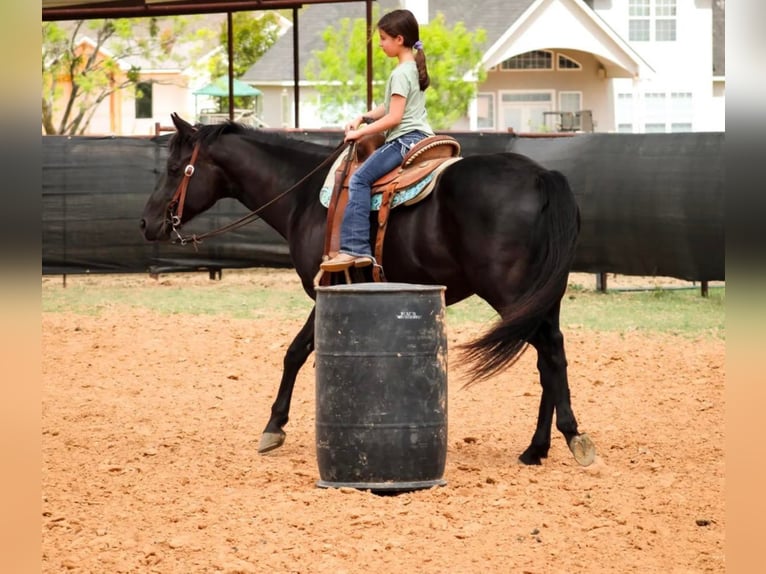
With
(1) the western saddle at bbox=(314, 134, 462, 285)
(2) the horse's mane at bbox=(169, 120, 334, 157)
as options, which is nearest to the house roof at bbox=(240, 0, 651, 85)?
(2) the horse's mane at bbox=(169, 120, 334, 157)

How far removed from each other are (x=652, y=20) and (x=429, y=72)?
12064 millimetres

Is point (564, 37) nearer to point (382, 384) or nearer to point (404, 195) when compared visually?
point (404, 195)

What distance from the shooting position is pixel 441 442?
596 cm

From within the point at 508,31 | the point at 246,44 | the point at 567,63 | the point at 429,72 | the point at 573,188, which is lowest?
the point at 573,188

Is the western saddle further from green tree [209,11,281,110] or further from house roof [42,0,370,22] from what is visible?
green tree [209,11,281,110]

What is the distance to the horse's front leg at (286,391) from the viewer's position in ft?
24.0

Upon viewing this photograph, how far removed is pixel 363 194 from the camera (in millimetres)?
7070

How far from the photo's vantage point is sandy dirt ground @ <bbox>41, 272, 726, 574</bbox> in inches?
185

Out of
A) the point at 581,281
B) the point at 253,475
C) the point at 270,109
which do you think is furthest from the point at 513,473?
the point at 270,109

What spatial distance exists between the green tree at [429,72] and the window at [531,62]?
4384mm

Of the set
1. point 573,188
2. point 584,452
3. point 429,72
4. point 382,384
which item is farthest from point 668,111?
point 382,384

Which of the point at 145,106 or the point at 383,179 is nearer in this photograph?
the point at 383,179

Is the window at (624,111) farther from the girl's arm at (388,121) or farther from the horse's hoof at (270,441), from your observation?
the horse's hoof at (270,441)
